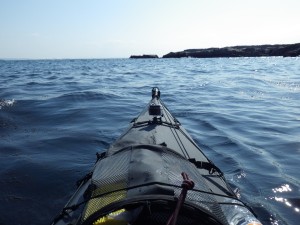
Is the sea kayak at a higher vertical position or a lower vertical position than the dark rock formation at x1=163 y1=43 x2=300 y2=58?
higher

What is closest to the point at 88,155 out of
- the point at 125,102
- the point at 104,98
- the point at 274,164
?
the point at 274,164

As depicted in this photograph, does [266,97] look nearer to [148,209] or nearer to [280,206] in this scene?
[280,206]

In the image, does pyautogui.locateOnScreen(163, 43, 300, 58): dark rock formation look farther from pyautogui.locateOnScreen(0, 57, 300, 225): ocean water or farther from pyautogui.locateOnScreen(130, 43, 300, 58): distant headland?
pyautogui.locateOnScreen(0, 57, 300, 225): ocean water

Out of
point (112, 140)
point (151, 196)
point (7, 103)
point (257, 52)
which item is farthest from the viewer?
point (257, 52)

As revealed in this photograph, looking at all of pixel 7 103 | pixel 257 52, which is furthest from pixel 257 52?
pixel 7 103

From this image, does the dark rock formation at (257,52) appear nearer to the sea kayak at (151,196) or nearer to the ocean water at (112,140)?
the ocean water at (112,140)

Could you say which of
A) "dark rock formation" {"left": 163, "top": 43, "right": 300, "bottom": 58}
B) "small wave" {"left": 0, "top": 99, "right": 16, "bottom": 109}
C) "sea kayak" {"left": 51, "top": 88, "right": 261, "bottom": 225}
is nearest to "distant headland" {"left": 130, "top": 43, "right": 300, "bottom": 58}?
"dark rock formation" {"left": 163, "top": 43, "right": 300, "bottom": 58}

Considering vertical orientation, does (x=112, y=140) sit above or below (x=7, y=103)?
below

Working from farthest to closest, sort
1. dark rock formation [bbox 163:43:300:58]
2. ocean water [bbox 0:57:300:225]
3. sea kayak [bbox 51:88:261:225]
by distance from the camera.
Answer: dark rock formation [bbox 163:43:300:58] → ocean water [bbox 0:57:300:225] → sea kayak [bbox 51:88:261:225]

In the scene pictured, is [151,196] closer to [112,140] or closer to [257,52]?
[112,140]

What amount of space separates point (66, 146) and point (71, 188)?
8.01 feet

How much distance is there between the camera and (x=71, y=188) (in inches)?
241

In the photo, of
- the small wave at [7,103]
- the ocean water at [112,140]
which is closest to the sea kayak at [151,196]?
the ocean water at [112,140]

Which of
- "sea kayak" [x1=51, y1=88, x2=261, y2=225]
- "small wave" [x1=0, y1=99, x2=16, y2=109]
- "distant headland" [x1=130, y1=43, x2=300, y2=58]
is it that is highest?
"sea kayak" [x1=51, y1=88, x2=261, y2=225]
